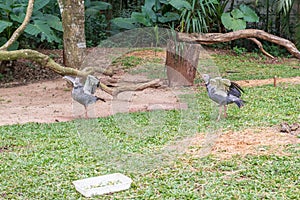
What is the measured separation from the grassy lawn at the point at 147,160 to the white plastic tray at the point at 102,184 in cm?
6

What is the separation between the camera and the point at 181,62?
26.3 ft

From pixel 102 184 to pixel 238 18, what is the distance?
7591 mm

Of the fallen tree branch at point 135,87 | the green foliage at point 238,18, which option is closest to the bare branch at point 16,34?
the fallen tree branch at point 135,87

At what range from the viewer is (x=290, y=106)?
616 centimetres

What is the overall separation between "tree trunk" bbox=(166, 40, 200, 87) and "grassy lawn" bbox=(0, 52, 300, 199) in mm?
1725

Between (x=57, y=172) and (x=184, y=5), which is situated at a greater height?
(x=184, y=5)

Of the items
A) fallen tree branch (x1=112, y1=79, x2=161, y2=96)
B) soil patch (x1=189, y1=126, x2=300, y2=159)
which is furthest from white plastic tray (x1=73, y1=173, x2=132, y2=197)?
fallen tree branch (x1=112, y1=79, x2=161, y2=96)

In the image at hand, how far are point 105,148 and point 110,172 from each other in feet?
2.14

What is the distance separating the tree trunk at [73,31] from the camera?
7.61 metres

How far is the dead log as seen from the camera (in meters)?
6.35

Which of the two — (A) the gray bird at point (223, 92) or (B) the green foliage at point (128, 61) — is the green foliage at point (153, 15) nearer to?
(B) the green foliage at point (128, 61)

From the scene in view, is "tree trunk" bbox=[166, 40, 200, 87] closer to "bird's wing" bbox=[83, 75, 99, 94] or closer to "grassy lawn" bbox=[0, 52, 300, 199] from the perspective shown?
"grassy lawn" bbox=[0, 52, 300, 199]

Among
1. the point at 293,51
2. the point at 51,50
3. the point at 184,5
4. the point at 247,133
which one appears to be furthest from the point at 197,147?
the point at 51,50

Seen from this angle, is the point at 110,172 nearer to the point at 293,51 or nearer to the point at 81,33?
the point at 293,51
